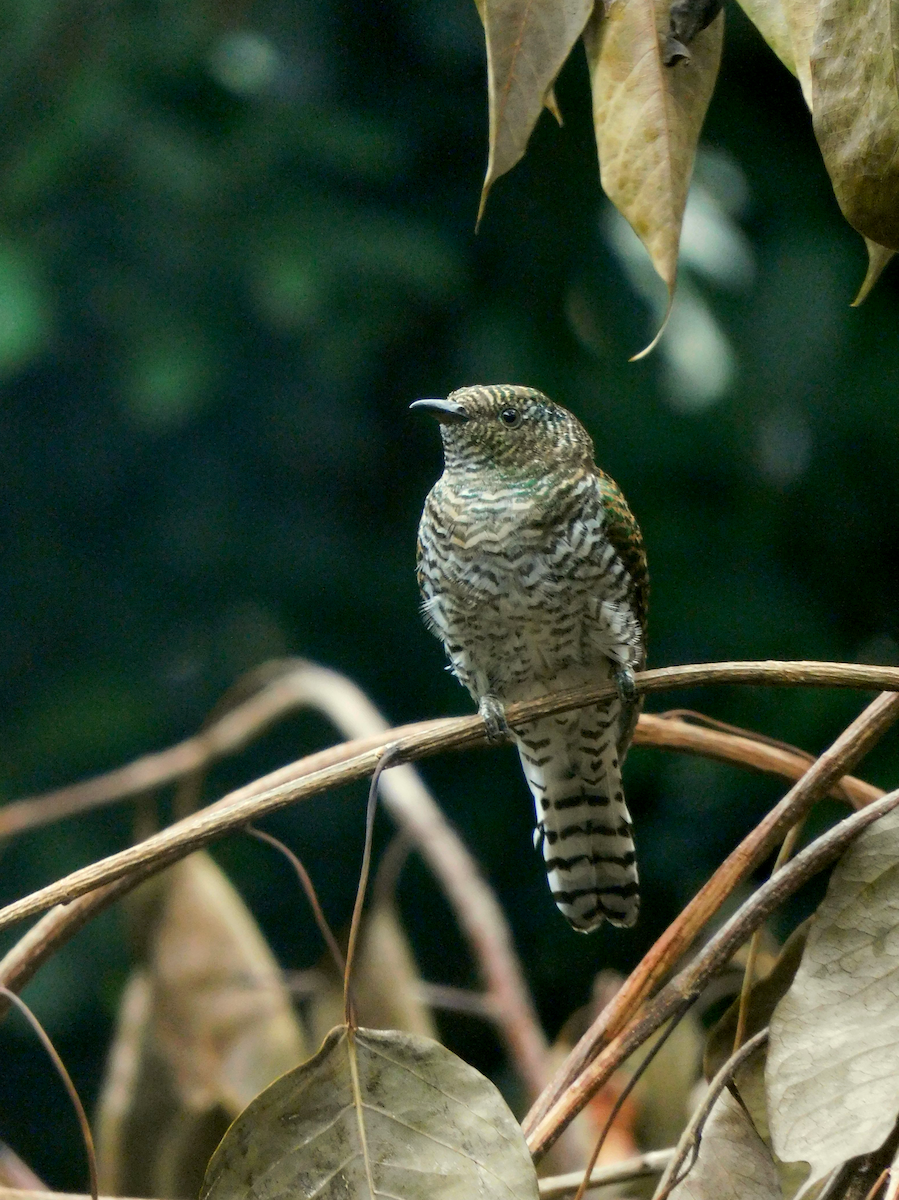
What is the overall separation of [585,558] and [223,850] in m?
2.16

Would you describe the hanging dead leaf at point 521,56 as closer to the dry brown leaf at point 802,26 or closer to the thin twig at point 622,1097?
the dry brown leaf at point 802,26

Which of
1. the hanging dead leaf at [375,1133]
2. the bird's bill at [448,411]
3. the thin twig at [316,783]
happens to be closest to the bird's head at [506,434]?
the bird's bill at [448,411]

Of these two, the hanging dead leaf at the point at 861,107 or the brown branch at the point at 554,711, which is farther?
the brown branch at the point at 554,711

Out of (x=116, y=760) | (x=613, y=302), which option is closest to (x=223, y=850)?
(x=116, y=760)

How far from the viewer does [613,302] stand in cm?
358

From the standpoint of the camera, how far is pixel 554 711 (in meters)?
1.27

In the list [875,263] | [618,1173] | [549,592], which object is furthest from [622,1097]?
[549,592]

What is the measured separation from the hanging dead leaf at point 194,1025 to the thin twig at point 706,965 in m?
1.00

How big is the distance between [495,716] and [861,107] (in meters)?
1.02

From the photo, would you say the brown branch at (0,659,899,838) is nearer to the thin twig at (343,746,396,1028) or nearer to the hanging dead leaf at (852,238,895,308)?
the thin twig at (343,746,396,1028)

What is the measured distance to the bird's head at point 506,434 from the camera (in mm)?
1998

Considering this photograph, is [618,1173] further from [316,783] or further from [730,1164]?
[316,783]

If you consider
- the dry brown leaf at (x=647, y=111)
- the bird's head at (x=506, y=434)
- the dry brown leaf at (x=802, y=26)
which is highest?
the dry brown leaf at (x=802, y=26)

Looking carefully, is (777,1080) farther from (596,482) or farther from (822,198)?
(822,198)
